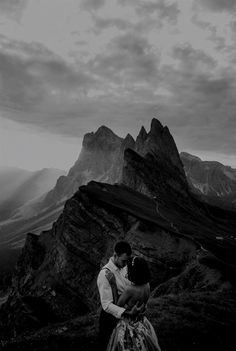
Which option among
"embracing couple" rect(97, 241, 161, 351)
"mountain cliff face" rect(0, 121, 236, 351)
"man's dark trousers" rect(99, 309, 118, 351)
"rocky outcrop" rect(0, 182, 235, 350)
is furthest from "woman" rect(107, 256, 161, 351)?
"rocky outcrop" rect(0, 182, 235, 350)

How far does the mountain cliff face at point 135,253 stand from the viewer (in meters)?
19.0

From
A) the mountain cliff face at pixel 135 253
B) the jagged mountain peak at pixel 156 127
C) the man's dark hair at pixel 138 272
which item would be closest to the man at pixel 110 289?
the man's dark hair at pixel 138 272

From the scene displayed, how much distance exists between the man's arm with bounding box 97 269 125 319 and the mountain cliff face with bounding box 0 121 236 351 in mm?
7157

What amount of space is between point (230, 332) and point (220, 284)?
22.4 m

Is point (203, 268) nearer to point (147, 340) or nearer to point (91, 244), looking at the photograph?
point (91, 244)

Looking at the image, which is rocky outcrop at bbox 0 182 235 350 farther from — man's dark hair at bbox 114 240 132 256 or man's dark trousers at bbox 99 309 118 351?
man's dark hair at bbox 114 240 132 256

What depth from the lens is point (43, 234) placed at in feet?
352

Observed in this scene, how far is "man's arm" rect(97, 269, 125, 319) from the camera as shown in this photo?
10.3 m

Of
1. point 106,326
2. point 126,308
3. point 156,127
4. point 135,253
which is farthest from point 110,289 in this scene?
point 156,127

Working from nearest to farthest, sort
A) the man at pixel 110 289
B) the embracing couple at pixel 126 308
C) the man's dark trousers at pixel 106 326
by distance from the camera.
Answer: the embracing couple at pixel 126 308 < the man at pixel 110 289 < the man's dark trousers at pixel 106 326

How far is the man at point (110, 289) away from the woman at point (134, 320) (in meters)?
0.19

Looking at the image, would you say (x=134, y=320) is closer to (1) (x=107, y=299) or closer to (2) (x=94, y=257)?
(1) (x=107, y=299)

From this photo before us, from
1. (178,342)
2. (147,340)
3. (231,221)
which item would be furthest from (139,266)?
(231,221)

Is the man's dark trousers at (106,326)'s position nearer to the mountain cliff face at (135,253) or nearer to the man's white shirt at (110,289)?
the man's white shirt at (110,289)
